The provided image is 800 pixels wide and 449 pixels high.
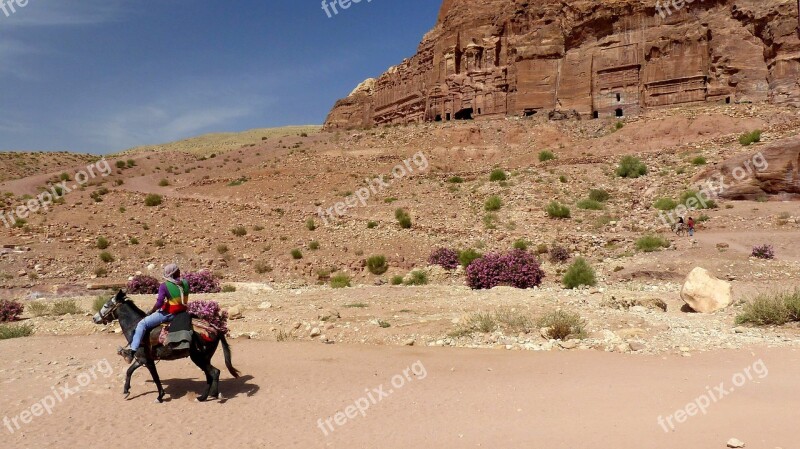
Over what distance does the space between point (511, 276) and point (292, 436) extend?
9.60 metres

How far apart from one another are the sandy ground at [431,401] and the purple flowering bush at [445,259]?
30.7 feet

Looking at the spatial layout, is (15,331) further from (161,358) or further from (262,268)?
(262,268)

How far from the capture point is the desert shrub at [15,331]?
920 centimetres

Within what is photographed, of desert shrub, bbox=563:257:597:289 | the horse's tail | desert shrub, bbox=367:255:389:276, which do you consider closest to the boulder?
desert shrub, bbox=563:257:597:289

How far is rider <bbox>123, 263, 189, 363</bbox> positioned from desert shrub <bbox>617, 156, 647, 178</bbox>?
25.0 m

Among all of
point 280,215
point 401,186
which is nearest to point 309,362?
point 280,215

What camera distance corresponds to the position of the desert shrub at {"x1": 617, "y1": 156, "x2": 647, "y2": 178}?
25.6 meters

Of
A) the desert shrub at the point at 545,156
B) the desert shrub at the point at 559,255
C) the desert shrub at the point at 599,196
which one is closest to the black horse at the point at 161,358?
the desert shrub at the point at 559,255

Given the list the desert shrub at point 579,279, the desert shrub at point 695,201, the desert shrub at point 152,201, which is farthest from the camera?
the desert shrub at point 152,201

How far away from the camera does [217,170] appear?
42.1m

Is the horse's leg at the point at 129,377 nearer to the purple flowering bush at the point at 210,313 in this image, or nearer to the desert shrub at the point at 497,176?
the purple flowering bush at the point at 210,313

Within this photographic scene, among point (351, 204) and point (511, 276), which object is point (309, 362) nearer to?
point (511, 276)

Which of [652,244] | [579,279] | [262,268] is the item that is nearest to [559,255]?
[652,244]

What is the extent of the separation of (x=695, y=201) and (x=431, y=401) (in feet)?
62.8
